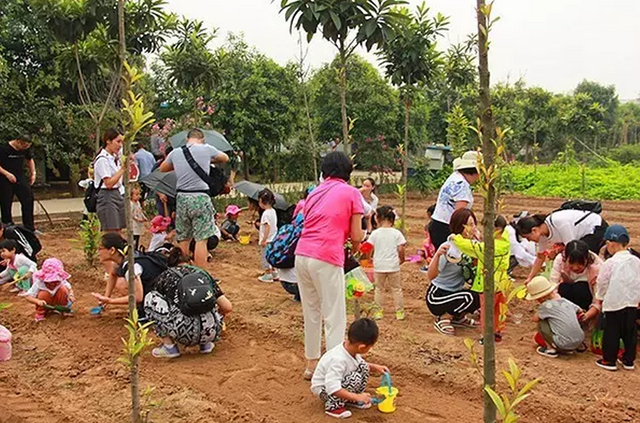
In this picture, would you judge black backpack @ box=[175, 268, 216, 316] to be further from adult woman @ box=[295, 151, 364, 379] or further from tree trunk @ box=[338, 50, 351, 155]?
tree trunk @ box=[338, 50, 351, 155]

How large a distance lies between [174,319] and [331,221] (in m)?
1.52

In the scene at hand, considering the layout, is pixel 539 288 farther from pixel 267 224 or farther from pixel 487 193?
pixel 267 224

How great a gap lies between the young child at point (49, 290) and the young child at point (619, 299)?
184 inches

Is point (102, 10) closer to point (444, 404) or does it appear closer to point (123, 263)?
point (123, 263)

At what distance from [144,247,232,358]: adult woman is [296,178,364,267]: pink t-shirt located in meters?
1.12

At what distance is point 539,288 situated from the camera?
476cm

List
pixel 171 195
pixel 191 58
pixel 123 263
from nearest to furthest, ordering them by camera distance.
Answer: pixel 123 263
pixel 171 195
pixel 191 58

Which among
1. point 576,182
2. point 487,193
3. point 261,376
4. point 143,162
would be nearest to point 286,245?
point 261,376

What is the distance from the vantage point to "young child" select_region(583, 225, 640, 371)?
14.1ft

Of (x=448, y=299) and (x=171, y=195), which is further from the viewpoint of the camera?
(x=171, y=195)

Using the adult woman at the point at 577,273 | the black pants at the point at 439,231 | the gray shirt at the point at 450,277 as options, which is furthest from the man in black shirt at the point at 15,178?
the adult woman at the point at 577,273

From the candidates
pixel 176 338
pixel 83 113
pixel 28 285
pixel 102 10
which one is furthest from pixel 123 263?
pixel 83 113

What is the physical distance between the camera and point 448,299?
17.1 ft

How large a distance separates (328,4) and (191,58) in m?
5.87
